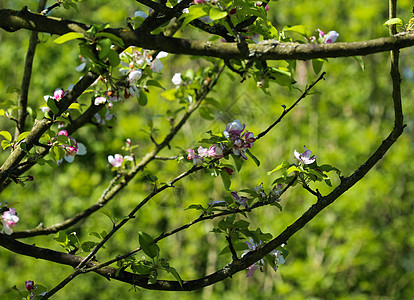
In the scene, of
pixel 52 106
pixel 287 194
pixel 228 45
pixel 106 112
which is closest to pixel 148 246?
pixel 52 106

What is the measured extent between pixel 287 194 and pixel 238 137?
3229 mm

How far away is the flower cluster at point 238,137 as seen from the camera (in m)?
1.19

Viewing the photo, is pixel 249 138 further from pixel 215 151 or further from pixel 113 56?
pixel 113 56

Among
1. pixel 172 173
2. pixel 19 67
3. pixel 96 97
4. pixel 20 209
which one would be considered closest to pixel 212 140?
pixel 96 97

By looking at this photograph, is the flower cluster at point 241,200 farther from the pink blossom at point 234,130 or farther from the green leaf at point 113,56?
the green leaf at point 113,56

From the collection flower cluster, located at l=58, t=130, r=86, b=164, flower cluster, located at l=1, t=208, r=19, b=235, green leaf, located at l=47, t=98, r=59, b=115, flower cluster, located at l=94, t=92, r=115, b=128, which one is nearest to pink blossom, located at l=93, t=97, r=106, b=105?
flower cluster, located at l=94, t=92, r=115, b=128

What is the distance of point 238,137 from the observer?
121 cm

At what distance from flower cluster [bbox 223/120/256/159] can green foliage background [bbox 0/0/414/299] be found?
2.72 m

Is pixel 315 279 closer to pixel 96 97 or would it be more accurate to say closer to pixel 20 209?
pixel 20 209

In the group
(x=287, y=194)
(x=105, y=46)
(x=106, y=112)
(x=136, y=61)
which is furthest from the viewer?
(x=287, y=194)

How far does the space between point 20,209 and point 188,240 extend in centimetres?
148

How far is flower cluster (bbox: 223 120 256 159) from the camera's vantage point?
1.19 meters

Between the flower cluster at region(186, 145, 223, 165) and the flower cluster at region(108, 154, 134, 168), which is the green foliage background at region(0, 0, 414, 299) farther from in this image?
the flower cluster at region(186, 145, 223, 165)

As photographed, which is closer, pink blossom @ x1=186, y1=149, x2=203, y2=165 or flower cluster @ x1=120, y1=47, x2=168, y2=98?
pink blossom @ x1=186, y1=149, x2=203, y2=165
